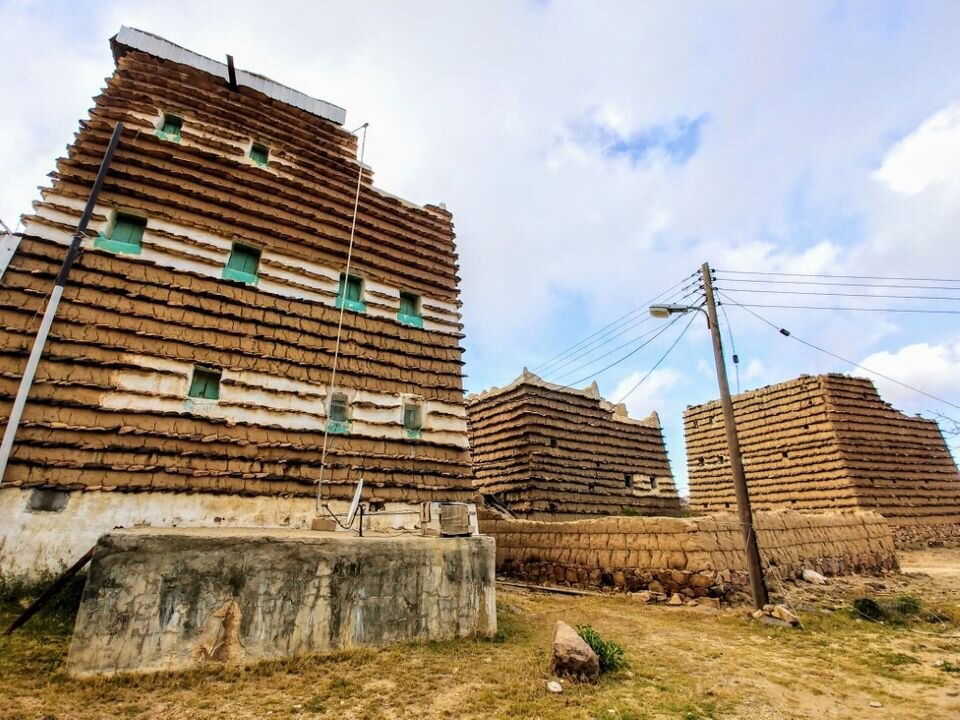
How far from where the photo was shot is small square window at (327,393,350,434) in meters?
10.2

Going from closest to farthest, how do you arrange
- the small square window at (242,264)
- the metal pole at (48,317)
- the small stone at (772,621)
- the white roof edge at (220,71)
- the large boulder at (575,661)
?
the large boulder at (575,661) → the metal pole at (48,317) → the small stone at (772,621) → the small square window at (242,264) → the white roof edge at (220,71)

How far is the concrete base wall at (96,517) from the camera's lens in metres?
7.00

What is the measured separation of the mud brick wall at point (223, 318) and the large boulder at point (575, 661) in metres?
5.29

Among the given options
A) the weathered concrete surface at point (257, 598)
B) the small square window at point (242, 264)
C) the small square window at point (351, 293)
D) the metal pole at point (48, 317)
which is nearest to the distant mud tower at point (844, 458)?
the weathered concrete surface at point (257, 598)

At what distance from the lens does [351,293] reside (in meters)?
12.0

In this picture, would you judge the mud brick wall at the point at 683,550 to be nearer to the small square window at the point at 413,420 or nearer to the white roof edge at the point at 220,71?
the small square window at the point at 413,420

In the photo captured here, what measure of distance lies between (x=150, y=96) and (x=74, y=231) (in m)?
4.19

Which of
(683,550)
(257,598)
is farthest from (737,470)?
(257,598)

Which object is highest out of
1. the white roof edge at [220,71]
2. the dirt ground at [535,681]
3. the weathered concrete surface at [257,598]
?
the white roof edge at [220,71]

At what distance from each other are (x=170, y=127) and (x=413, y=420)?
893cm

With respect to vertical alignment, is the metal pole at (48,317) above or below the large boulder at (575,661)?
above

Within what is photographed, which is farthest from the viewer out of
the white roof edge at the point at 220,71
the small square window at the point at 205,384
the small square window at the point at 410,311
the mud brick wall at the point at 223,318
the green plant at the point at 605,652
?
the small square window at the point at 410,311

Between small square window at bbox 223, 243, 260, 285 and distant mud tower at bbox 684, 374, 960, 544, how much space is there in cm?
2240

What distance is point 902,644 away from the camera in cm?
747
